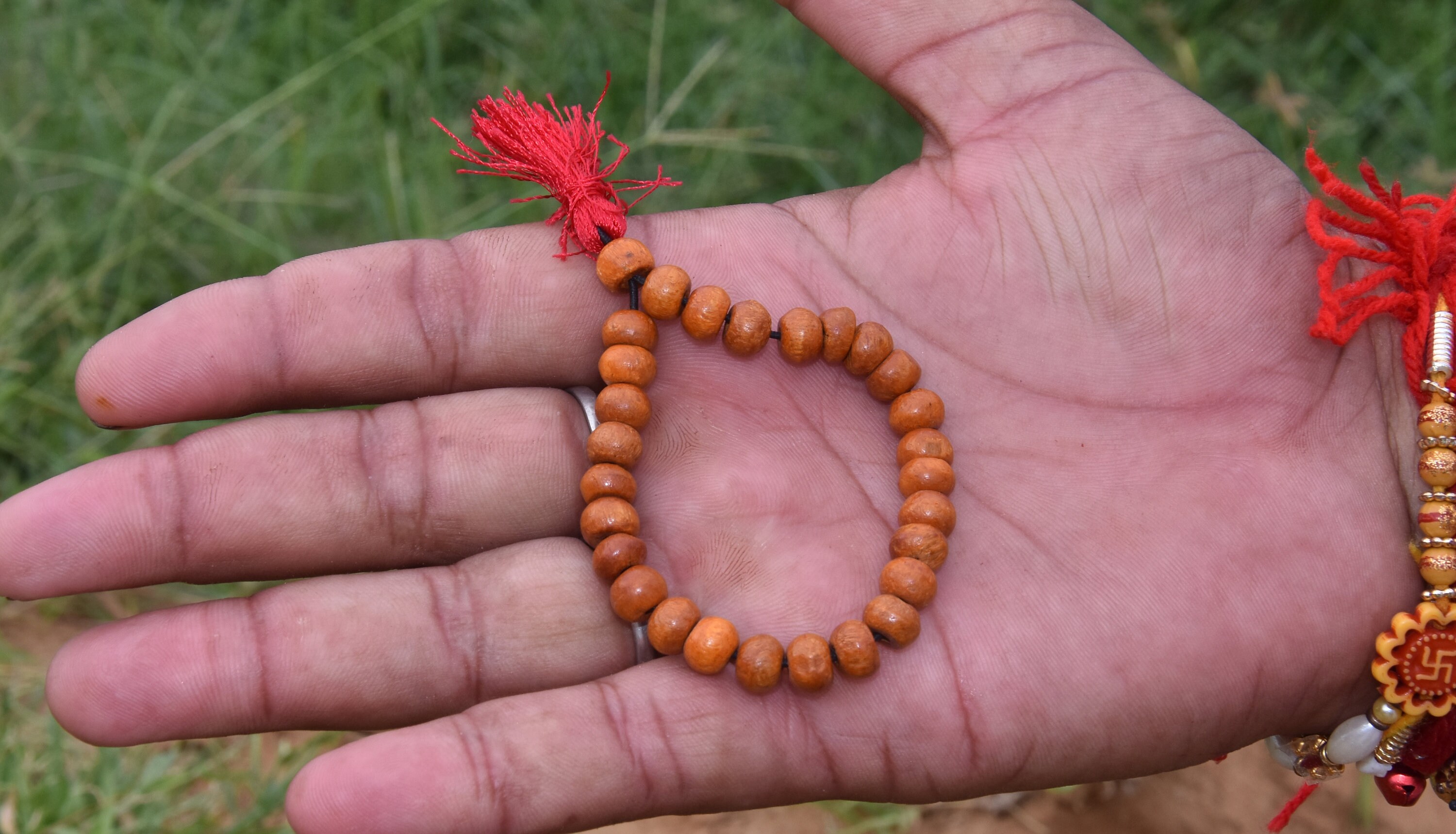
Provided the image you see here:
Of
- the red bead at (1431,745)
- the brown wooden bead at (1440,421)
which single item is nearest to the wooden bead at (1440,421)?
the brown wooden bead at (1440,421)

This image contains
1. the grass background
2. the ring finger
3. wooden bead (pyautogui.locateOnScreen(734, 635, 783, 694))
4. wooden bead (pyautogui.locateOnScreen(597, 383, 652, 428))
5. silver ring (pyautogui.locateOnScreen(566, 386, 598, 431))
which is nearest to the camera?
the ring finger

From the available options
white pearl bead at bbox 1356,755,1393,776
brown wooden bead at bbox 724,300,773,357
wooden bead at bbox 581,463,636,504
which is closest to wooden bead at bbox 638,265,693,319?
brown wooden bead at bbox 724,300,773,357

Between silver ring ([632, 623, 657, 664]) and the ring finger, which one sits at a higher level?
the ring finger

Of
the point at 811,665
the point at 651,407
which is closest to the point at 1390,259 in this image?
the point at 811,665

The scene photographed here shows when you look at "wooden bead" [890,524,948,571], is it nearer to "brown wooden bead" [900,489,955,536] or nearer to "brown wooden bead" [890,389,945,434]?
"brown wooden bead" [900,489,955,536]

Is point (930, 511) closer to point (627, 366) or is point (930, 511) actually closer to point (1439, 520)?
point (627, 366)

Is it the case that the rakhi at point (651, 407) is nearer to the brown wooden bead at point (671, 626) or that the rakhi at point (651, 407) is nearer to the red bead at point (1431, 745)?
the brown wooden bead at point (671, 626)
